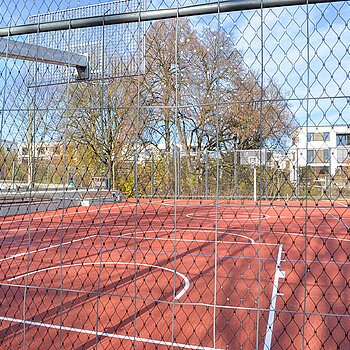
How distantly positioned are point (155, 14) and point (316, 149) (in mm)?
5932

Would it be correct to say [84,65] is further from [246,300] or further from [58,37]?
[246,300]

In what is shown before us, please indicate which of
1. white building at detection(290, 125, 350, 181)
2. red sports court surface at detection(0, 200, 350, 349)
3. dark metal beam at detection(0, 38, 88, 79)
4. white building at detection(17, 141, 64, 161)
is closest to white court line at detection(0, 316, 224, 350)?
red sports court surface at detection(0, 200, 350, 349)

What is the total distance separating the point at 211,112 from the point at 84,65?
7.74 metres

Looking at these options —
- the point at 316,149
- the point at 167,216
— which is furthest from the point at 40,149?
the point at 316,149

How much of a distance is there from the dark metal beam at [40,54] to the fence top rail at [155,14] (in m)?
0.16

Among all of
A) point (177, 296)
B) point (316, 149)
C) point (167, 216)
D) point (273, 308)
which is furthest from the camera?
point (316, 149)

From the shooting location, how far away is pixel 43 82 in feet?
10.1

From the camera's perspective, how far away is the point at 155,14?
74.5 inches

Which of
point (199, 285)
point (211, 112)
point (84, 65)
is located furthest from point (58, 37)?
point (211, 112)

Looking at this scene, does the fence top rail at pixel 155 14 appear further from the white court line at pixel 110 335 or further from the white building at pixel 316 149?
the white court line at pixel 110 335

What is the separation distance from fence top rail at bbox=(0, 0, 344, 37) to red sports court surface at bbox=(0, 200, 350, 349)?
3.32ft

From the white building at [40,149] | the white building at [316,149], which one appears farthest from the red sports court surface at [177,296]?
A: the white building at [40,149]

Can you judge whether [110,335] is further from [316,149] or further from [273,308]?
[316,149]

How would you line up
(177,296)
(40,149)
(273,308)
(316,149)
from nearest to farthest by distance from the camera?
(40,149), (273,308), (177,296), (316,149)
